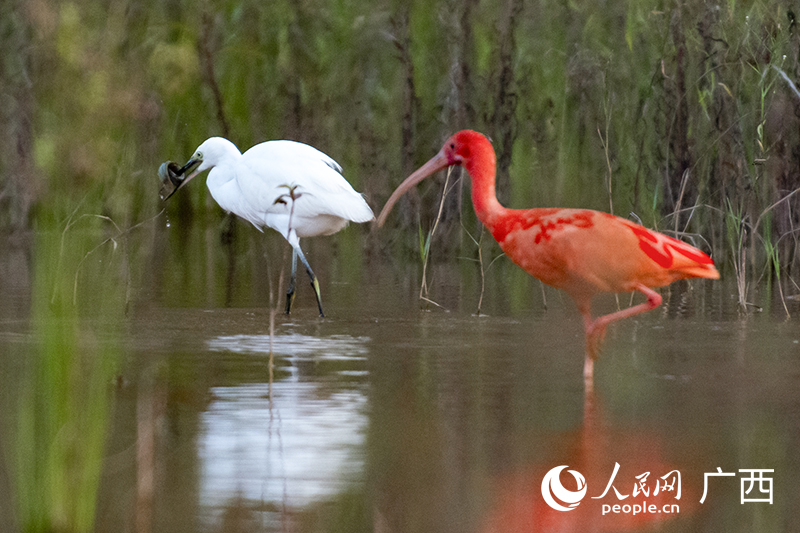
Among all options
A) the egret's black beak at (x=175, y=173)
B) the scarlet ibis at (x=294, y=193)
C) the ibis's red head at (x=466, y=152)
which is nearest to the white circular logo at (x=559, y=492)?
the ibis's red head at (x=466, y=152)

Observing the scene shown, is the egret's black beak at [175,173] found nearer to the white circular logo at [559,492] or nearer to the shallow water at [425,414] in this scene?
the shallow water at [425,414]

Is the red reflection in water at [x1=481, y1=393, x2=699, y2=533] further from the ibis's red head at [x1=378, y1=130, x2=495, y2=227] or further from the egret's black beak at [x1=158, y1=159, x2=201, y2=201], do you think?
the egret's black beak at [x1=158, y1=159, x2=201, y2=201]

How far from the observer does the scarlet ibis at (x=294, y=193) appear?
321 inches

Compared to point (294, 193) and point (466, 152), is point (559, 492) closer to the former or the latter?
point (466, 152)

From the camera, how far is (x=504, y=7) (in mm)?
10688

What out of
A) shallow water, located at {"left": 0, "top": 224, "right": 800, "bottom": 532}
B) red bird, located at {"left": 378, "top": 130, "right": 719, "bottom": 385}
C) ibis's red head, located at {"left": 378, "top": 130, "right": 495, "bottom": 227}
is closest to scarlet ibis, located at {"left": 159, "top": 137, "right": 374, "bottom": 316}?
shallow water, located at {"left": 0, "top": 224, "right": 800, "bottom": 532}

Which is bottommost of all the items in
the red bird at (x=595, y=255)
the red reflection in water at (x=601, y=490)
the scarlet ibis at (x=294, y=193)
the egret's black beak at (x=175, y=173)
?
the red reflection in water at (x=601, y=490)

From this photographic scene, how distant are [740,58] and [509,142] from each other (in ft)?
7.50

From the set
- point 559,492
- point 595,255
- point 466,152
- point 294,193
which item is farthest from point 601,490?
point 294,193

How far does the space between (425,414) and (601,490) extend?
1091mm

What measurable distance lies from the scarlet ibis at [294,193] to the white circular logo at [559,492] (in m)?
4.19

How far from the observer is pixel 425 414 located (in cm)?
475

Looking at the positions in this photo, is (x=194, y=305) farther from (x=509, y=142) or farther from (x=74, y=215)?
(x=74, y=215)

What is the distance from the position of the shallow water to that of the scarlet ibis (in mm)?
582
